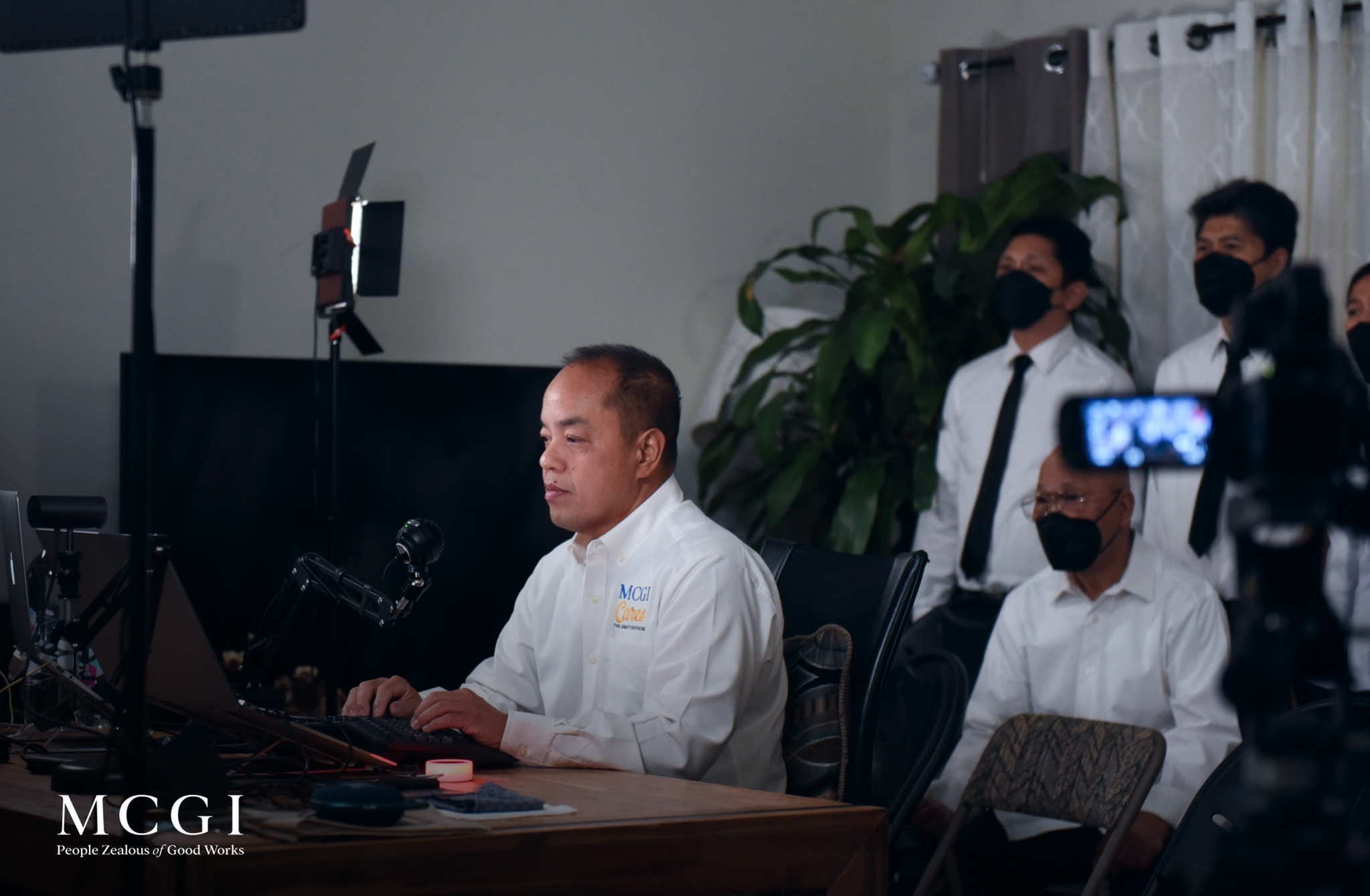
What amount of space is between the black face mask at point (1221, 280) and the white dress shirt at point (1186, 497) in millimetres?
88

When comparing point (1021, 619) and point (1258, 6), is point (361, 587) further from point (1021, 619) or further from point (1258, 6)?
point (1258, 6)

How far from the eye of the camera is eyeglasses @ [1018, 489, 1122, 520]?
9.39 feet

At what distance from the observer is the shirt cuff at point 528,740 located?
72.1 inches

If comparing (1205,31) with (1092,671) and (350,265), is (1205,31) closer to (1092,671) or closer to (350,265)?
(1092,671)

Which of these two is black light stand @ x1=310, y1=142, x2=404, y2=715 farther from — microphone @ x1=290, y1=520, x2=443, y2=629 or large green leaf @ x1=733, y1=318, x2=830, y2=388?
microphone @ x1=290, y1=520, x2=443, y2=629

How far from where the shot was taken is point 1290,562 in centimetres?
94

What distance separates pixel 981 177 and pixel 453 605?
2032mm

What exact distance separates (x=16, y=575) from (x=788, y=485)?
225 cm

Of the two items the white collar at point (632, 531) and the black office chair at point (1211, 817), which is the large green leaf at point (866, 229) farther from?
the black office chair at point (1211, 817)

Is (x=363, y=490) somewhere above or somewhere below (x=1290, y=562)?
below

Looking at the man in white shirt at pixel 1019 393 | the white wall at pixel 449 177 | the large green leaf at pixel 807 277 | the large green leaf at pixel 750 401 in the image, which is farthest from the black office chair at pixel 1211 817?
the white wall at pixel 449 177

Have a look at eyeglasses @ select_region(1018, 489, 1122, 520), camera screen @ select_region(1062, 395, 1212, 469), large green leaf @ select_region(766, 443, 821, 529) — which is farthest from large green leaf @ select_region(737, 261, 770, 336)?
camera screen @ select_region(1062, 395, 1212, 469)

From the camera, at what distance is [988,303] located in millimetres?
3770

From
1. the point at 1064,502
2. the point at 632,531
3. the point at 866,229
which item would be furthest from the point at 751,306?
the point at 632,531
